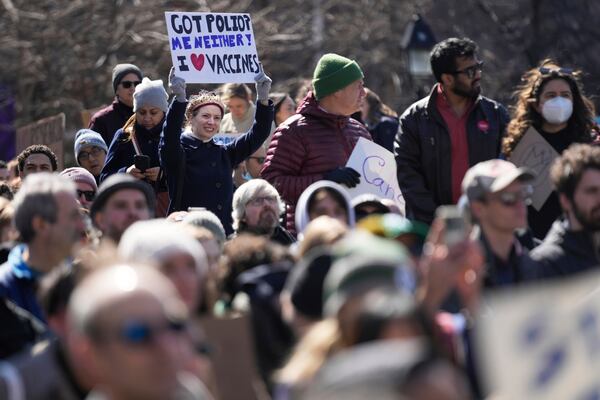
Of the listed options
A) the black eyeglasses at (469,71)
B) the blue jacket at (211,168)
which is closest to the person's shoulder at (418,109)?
the black eyeglasses at (469,71)

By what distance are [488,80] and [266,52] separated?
11.7 feet

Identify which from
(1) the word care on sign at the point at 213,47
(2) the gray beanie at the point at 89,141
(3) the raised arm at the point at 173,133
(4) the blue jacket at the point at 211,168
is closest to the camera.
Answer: (3) the raised arm at the point at 173,133

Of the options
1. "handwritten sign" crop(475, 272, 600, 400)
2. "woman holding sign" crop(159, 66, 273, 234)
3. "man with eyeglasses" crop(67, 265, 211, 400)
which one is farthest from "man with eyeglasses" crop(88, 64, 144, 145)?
"man with eyeglasses" crop(67, 265, 211, 400)

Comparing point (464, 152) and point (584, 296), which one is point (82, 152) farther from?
point (584, 296)

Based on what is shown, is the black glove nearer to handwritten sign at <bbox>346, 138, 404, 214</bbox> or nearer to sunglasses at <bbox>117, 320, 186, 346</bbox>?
handwritten sign at <bbox>346, 138, 404, 214</bbox>

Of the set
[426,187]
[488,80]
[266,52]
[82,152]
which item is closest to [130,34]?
[266,52]

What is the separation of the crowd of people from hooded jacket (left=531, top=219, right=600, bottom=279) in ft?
0.04

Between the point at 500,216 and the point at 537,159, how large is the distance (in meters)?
2.37

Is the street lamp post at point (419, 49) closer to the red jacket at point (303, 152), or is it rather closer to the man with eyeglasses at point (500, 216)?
the red jacket at point (303, 152)

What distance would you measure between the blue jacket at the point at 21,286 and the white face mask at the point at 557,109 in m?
3.86

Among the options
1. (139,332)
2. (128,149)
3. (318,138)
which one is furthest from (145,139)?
(139,332)

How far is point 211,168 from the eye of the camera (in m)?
10.4

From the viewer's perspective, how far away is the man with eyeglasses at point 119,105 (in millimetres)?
12047

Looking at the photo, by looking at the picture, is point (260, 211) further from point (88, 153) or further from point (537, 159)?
point (88, 153)
